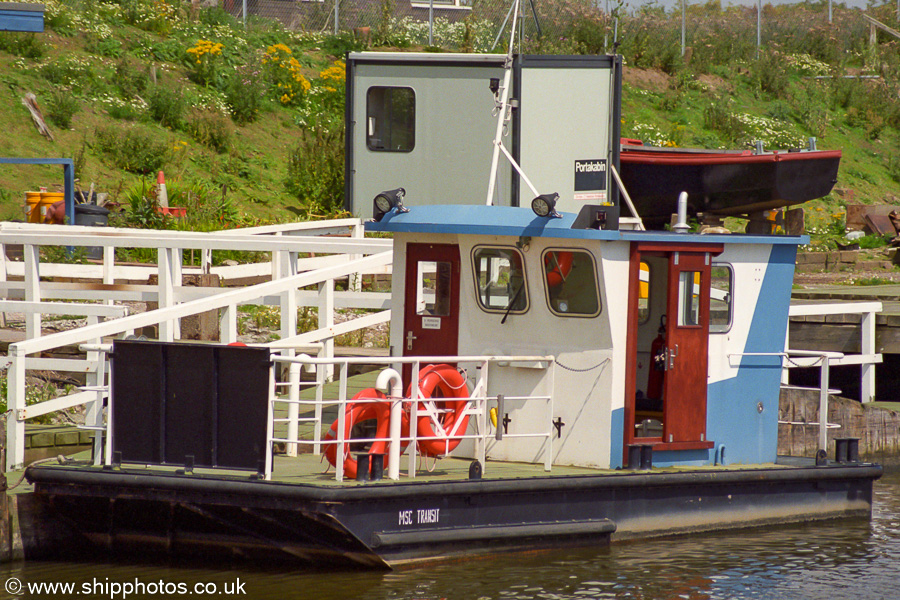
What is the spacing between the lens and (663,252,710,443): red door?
29.3 feet

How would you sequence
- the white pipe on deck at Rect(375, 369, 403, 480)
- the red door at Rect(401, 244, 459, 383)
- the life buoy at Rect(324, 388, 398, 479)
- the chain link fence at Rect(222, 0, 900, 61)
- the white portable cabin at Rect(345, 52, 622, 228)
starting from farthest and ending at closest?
the chain link fence at Rect(222, 0, 900, 61) < the white portable cabin at Rect(345, 52, 622, 228) < the red door at Rect(401, 244, 459, 383) < the life buoy at Rect(324, 388, 398, 479) < the white pipe on deck at Rect(375, 369, 403, 480)

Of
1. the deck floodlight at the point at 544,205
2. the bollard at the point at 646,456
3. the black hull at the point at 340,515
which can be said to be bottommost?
the black hull at the point at 340,515

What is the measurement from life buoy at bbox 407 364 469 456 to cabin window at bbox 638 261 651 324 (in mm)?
1710

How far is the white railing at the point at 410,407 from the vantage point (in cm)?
726

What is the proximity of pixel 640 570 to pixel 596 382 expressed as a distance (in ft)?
4.74

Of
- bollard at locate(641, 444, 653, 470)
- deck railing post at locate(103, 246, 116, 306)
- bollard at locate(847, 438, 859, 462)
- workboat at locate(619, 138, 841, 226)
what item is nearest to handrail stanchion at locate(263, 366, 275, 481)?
bollard at locate(641, 444, 653, 470)

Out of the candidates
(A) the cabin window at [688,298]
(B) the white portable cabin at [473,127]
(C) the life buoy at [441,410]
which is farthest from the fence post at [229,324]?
(B) the white portable cabin at [473,127]

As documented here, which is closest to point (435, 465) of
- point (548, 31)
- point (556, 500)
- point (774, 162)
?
point (556, 500)

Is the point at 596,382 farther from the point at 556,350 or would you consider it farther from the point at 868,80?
the point at 868,80

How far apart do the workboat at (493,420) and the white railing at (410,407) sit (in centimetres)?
2

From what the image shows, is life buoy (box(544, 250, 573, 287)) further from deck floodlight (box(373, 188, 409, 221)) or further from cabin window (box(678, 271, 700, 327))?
deck floodlight (box(373, 188, 409, 221))

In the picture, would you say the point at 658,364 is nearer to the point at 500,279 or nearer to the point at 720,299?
the point at 720,299

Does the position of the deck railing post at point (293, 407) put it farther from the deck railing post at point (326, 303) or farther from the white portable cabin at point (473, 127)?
the white portable cabin at point (473, 127)

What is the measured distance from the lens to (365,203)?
1608 centimetres
